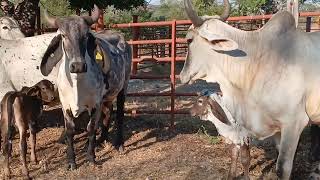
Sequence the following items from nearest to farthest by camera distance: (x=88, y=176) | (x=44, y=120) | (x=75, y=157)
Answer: (x=88, y=176)
(x=75, y=157)
(x=44, y=120)

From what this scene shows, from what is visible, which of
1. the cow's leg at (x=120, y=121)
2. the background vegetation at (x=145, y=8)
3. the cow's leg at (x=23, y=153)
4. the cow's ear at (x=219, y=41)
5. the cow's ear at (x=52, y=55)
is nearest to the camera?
the cow's ear at (x=219, y=41)

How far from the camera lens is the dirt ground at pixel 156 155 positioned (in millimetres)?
5707

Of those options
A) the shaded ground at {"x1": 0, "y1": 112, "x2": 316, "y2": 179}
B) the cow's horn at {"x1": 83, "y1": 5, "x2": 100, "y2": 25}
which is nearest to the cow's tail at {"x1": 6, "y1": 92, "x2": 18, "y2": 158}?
the shaded ground at {"x1": 0, "y1": 112, "x2": 316, "y2": 179}

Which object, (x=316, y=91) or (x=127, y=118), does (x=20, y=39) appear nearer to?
(x=127, y=118)

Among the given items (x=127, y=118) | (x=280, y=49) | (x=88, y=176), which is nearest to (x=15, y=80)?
(x=88, y=176)

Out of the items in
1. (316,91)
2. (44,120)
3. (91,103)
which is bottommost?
(44,120)

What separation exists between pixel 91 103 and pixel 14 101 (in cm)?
90

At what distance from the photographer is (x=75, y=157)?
6.36m

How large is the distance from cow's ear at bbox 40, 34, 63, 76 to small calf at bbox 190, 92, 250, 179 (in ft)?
5.81

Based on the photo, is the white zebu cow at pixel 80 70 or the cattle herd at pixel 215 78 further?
the white zebu cow at pixel 80 70

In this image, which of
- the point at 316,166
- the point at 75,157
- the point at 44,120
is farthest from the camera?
the point at 44,120

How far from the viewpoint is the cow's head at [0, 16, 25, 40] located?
7.25 meters

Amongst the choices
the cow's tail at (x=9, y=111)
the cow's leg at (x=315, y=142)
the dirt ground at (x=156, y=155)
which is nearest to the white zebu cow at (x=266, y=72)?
the cow's leg at (x=315, y=142)

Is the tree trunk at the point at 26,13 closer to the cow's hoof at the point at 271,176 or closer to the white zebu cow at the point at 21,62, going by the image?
the white zebu cow at the point at 21,62
